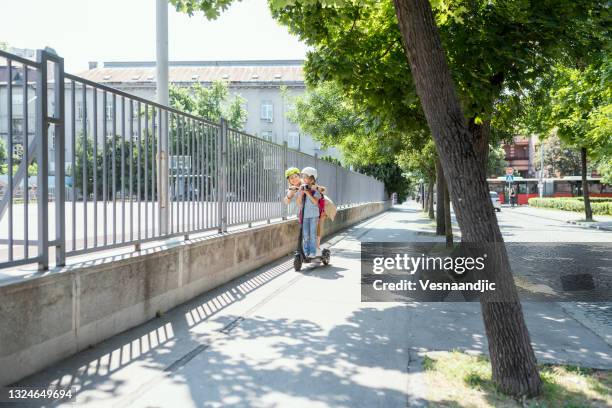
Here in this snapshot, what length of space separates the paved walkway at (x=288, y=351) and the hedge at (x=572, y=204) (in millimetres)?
32611

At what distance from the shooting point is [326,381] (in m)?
4.00

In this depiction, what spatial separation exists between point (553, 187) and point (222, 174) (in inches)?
2105

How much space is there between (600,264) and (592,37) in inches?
226

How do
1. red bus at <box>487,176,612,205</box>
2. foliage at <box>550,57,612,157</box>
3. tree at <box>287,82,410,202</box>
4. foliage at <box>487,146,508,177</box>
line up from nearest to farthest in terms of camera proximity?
foliage at <box>550,57,612,157</box> → tree at <box>287,82,410,202</box> → foliage at <box>487,146,508,177</box> → red bus at <box>487,176,612,205</box>

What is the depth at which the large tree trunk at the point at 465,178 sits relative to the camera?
383 cm

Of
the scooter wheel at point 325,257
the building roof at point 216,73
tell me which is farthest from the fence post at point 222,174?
the building roof at point 216,73

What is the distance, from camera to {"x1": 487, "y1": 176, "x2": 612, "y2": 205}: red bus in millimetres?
50412

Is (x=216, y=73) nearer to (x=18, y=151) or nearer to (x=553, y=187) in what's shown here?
(x=553, y=187)

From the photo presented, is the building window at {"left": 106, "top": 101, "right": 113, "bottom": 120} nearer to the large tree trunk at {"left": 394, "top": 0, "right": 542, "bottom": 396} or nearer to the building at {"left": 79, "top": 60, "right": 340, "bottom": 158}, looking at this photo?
the large tree trunk at {"left": 394, "top": 0, "right": 542, "bottom": 396}

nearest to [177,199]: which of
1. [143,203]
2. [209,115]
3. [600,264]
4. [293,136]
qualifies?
[143,203]

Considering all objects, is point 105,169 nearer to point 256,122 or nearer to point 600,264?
point 600,264

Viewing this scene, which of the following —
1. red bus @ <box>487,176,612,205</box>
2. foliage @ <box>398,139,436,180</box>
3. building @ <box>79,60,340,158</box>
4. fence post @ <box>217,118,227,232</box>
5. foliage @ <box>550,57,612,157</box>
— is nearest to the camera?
fence post @ <box>217,118,227,232</box>

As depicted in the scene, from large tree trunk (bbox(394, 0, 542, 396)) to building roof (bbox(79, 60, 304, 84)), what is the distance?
5942cm

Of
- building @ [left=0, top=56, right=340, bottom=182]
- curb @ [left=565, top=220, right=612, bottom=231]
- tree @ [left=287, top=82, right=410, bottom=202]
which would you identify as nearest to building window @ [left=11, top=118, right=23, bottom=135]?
tree @ [left=287, top=82, right=410, bottom=202]
